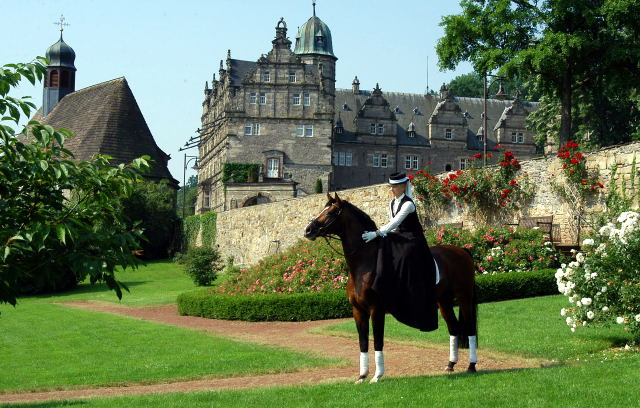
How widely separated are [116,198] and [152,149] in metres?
63.2

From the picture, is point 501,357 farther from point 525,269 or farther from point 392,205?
point 525,269

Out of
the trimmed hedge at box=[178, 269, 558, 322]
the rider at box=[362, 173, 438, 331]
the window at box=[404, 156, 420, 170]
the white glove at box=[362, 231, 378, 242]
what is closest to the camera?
the rider at box=[362, 173, 438, 331]

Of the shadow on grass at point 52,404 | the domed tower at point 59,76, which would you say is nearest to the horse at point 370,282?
the shadow on grass at point 52,404

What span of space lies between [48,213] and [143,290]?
30.4 m

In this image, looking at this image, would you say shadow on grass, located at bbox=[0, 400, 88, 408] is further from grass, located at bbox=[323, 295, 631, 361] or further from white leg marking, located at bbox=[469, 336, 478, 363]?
grass, located at bbox=[323, 295, 631, 361]

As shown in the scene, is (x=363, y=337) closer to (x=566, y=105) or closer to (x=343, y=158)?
(x=566, y=105)

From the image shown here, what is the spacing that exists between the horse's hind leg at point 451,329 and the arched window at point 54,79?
→ 259ft

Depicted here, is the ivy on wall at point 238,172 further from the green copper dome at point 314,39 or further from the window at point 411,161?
the green copper dome at point 314,39

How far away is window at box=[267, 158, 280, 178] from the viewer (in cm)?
7262

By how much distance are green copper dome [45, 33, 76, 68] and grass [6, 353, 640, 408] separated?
78.3 m

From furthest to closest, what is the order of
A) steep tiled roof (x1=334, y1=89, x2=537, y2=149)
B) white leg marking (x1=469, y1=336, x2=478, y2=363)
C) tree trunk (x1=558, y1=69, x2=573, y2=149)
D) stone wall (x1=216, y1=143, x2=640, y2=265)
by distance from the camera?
steep tiled roof (x1=334, y1=89, x2=537, y2=149) < tree trunk (x1=558, y1=69, x2=573, y2=149) < stone wall (x1=216, y1=143, x2=640, y2=265) < white leg marking (x1=469, y1=336, x2=478, y2=363)

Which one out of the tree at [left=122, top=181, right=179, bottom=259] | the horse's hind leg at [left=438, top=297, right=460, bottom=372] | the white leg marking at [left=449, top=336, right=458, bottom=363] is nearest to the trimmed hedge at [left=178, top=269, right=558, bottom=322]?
the horse's hind leg at [left=438, top=297, right=460, bottom=372]

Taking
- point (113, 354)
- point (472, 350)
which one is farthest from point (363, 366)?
point (113, 354)

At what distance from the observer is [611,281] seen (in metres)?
13.0
